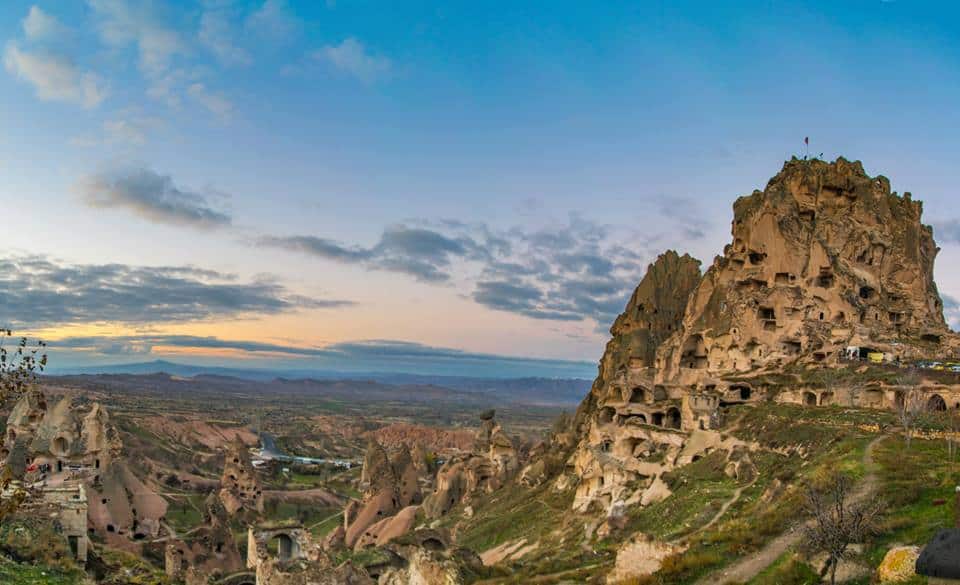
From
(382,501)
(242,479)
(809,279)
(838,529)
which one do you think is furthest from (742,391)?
(242,479)

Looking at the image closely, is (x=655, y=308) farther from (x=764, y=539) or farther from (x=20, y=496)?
(x=20, y=496)

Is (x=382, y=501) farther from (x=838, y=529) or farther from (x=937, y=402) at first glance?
(x=838, y=529)

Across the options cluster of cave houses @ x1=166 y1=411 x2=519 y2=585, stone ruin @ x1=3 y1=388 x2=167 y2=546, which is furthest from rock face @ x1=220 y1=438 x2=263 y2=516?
stone ruin @ x1=3 y1=388 x2=167 y2=546

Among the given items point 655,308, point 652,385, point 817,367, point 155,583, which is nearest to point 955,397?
point 817,367

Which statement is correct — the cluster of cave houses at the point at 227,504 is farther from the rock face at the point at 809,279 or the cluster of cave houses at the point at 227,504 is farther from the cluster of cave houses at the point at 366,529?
the rock face at the point at 809,279

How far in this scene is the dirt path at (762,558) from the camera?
68.2ft

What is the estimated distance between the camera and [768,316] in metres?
60.5

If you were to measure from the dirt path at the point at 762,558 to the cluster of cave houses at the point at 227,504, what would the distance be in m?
8.58

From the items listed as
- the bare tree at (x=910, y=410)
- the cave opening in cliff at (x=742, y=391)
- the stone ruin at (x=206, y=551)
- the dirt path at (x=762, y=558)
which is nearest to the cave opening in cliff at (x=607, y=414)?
the cave opening in cliff at (x=742, y=391)

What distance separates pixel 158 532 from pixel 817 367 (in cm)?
4517

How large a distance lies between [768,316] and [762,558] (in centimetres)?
4204

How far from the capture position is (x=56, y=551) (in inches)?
995

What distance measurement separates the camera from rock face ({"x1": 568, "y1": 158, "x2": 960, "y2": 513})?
5241 centimetres

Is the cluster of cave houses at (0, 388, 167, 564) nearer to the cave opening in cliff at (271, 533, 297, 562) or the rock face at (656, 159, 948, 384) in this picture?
Answer: the cave opening in cliff at (271, 533, 297, 562)
